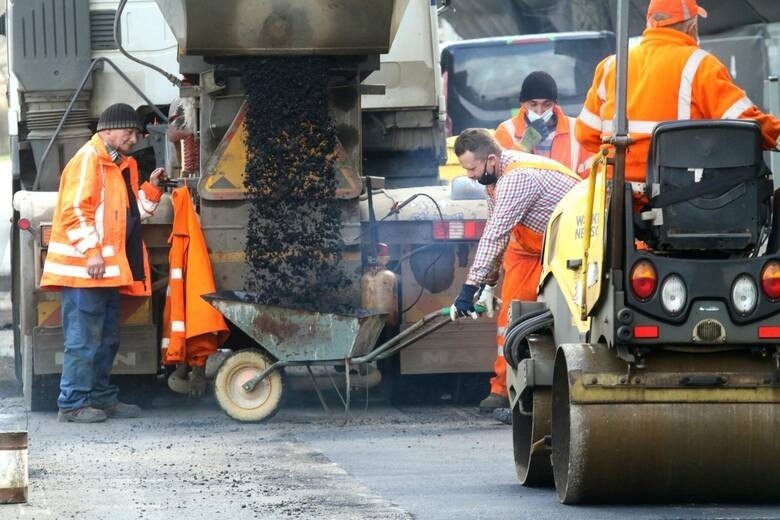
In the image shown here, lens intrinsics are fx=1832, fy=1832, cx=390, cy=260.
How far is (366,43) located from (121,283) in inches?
67.7

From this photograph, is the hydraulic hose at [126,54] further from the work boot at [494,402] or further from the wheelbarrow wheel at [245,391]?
the work boot at [494,402]

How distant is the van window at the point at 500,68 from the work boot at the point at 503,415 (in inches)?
313

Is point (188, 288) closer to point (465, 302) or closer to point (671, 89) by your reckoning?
point (465, 302)

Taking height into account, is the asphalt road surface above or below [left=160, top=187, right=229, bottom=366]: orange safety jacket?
below

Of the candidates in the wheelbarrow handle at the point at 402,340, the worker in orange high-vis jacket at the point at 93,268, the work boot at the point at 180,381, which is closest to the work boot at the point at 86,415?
the worker in orange high-vis jacket at the point at 93,268

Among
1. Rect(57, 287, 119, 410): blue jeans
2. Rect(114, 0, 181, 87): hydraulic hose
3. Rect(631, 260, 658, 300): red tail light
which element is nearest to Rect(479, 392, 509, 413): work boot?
Rect(57, 287, 119, 410): blue jeans

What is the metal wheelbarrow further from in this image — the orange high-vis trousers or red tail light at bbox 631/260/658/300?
red tail light at bbox 631/260/658/300

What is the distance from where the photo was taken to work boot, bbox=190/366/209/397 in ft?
30.3

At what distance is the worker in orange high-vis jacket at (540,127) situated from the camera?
10.1 metres

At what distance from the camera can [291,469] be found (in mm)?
7055

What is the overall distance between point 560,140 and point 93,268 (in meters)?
2.67

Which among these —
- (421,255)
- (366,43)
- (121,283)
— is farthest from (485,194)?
(121,283)

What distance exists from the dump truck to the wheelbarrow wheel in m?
0.43

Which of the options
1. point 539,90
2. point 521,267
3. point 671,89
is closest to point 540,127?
point 539,90
